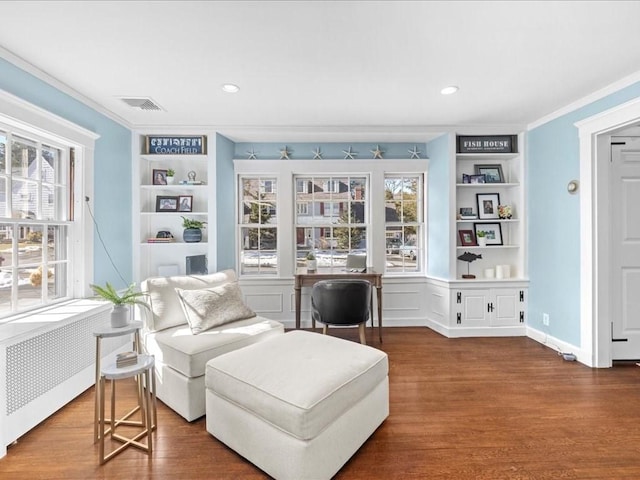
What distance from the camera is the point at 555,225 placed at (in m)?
3.34

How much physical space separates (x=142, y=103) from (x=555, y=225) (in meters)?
4.31

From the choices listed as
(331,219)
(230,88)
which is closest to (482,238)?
(331,219)

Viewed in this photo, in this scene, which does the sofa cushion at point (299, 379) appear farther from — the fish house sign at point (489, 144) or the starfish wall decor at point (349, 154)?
the fish house sign at point (489, 144)

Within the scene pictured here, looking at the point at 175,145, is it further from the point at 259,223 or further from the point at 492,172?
the point at 492,172

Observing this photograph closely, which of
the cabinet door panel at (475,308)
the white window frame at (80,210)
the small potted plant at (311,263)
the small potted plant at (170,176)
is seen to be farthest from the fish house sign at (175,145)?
the cabinet door panel at (475,308)

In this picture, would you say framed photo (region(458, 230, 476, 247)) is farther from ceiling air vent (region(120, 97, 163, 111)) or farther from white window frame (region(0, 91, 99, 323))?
white window frame (region(0, 91, 99, 323))

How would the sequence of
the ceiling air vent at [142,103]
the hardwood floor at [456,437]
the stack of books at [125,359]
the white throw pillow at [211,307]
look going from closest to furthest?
the hardwood floor at [456,437] < the stack of books at [125,359] < the white throw pillow at [211,307] < the ceiling air vent at [142,103]

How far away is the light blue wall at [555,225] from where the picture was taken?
122 inches

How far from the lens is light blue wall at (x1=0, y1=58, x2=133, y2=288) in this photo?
8.28 ft

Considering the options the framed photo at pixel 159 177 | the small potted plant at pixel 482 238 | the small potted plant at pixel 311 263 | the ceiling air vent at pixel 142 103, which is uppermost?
the ceiling air vent at pixel 142 103

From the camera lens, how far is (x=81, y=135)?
2.78 metres

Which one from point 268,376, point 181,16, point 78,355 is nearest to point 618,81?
point 181,16

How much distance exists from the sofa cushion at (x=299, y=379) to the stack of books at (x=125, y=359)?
0.43 metres

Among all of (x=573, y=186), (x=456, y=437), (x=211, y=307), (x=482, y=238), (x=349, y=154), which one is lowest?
(x=456, y=437)
